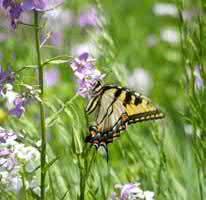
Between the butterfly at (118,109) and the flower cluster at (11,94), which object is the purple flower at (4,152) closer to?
the flower cluster at (11,94)

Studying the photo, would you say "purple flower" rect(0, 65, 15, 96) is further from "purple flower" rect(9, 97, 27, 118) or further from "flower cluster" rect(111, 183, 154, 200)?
"flower cluster" rect(111, 183, 154, 200)

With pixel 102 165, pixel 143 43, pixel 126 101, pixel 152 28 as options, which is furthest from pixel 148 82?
pixel 126 101

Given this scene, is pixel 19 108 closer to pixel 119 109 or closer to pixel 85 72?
pixel 85 72

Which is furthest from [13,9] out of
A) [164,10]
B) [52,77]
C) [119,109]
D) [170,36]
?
[164,10]

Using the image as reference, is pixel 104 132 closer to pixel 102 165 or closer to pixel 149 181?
pixel 149 181

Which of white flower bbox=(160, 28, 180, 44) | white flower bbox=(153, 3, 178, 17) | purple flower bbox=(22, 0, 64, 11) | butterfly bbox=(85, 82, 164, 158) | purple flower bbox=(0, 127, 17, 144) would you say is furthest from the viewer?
white flower bbox=(153, 3, 178, 17)

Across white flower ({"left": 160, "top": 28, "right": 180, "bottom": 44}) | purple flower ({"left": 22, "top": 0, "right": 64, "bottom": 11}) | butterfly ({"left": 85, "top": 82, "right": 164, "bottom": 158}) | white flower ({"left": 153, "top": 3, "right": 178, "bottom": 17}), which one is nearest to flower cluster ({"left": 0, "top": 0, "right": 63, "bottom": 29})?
purple flower ({"left": 22, "top": 0, "right": 64, "bottom": 11})

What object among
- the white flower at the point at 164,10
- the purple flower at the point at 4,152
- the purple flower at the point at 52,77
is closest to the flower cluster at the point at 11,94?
the purple flower at the point at 4,152

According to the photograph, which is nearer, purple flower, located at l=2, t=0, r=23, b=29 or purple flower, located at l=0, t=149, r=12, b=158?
purple flower, located at l=2, t=0, r=23, b=29

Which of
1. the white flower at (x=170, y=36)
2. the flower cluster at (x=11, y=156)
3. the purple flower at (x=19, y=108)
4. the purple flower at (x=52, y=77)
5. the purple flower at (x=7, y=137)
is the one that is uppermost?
the white flower at (x=170, y=36)
